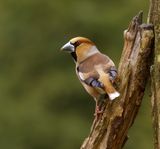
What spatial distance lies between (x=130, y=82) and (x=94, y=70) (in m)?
0.52

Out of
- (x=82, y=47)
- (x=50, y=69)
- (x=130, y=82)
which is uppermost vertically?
(x=82, y=47)

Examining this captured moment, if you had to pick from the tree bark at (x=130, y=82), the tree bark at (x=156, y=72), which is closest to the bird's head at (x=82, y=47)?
the tree bark at (x=130, y=82)

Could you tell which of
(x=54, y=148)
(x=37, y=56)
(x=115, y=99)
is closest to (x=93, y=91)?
(x=115, y=99)

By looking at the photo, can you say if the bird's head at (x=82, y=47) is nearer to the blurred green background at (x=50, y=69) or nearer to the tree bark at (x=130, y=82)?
the tree bark at (x=130, y=82)

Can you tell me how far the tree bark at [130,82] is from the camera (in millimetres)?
9938

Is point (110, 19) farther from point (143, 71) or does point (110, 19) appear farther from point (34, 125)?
point (143, 71)

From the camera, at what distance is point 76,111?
2456 cm

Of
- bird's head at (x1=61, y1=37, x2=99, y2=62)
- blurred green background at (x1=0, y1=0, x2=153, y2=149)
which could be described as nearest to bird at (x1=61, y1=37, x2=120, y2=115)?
bird's head at (x1=61, y1=37, x2=99, y2=62)

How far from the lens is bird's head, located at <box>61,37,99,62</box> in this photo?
10.8 m

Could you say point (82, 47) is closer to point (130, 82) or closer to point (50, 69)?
point (130, 82)

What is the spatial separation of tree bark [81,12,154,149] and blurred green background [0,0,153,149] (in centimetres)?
1213

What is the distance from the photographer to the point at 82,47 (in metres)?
10.8

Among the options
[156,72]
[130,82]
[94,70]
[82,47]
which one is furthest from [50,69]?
[156,72]

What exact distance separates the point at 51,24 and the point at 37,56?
33.6 inches
